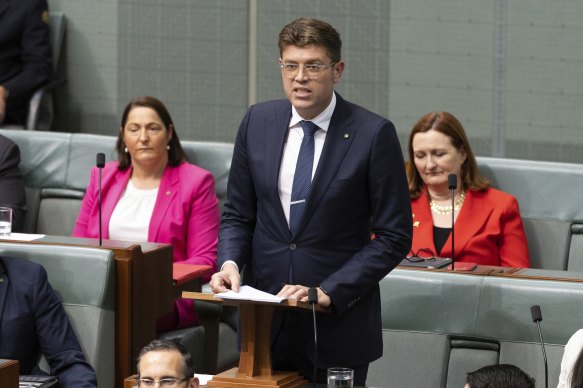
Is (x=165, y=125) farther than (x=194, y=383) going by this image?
Yes

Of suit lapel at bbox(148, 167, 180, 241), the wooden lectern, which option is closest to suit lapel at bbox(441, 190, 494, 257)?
suit lapel at bbox(148, 167, 180, 241)

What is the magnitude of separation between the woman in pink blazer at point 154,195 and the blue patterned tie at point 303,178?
1.65m

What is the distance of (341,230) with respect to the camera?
2.67 m

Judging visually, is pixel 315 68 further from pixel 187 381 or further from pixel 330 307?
pixel 187 381

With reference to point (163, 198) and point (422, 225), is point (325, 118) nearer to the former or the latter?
point (422, 225)

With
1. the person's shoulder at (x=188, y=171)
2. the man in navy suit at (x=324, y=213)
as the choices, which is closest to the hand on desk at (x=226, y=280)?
the man in navy suit at (x=324, y=213)

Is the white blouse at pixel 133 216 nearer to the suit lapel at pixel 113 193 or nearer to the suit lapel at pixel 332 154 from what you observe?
the suit lapel at pixel 113 193

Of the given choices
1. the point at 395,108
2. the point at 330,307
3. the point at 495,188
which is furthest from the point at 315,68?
the point at 395,108

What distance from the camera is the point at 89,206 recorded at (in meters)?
4.55

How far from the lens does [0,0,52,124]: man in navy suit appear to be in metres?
5.45

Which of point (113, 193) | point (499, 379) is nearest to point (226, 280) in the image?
point (499, 379)

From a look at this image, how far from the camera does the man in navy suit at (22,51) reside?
17.9ft

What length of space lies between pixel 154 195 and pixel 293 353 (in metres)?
1.90

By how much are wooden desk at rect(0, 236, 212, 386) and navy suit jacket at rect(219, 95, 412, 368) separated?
77cm
